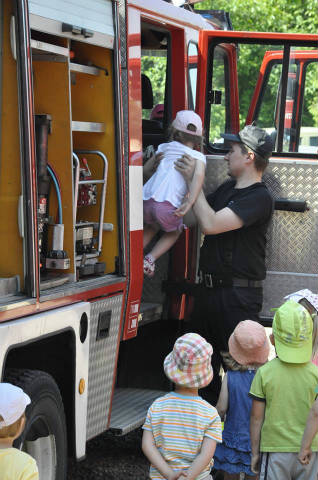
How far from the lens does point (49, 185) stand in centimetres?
488

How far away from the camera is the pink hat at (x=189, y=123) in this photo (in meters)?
6.35

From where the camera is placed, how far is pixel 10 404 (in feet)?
11.5

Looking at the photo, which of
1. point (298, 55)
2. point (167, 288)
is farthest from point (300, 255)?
point (298, 55)

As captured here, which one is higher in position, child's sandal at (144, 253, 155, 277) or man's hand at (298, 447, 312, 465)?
child's sandal at (144, 253, 155, 277)

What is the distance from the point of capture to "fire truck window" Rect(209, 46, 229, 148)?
6945 mm

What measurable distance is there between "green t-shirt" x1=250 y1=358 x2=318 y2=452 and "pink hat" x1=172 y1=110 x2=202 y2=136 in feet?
7.10

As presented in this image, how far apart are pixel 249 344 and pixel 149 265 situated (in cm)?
147

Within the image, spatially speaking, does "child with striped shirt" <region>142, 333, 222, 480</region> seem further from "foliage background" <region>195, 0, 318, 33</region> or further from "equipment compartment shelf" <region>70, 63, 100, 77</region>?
"foliage background" <region>195, 0, 318, 33</region>

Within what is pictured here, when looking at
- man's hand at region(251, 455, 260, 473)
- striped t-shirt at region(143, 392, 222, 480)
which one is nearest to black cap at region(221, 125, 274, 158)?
man's hand at region(251, 455, 260, 473)

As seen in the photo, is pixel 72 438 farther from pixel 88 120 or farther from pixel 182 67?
pixel 182 67

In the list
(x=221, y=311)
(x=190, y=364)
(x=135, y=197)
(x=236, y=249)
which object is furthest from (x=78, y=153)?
(x=190, y=364)

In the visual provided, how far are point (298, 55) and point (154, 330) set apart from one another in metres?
2.12

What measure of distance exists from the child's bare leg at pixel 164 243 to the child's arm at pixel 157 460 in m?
2.19

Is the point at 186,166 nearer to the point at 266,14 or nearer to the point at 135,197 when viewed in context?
the point at 135,197
